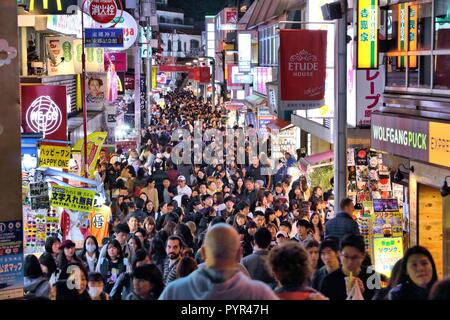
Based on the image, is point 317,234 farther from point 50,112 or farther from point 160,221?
point 50,112

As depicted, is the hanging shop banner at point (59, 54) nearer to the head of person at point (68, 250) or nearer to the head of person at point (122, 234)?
the head of person at point (122, 234)

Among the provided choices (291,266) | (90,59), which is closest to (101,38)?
(90,59)

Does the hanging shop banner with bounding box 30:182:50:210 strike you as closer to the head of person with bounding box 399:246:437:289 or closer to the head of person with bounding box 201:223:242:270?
the head of person with bounding box 399:246:437:289

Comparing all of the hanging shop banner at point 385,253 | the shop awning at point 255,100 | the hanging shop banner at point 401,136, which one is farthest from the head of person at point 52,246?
the shop awning at point 255,100

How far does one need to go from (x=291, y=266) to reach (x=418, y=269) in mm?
1212

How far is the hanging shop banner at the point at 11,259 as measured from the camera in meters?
7.93

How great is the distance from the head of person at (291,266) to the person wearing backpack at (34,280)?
3.87 meters

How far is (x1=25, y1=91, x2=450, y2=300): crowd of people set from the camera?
520 centimetres

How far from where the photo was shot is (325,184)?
20.3 metres

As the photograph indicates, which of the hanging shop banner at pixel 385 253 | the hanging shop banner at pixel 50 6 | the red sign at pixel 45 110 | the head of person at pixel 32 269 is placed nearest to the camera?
the head of person at pixel 32 269

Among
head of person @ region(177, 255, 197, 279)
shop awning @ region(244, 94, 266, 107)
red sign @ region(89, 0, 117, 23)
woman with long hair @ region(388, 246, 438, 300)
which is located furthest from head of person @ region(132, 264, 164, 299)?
shop awning @ region(244, 94, 266, 107)

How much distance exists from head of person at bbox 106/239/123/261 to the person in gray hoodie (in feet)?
18.8

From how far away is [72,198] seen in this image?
13656mm

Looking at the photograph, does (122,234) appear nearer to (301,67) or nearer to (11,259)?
(11,259)
